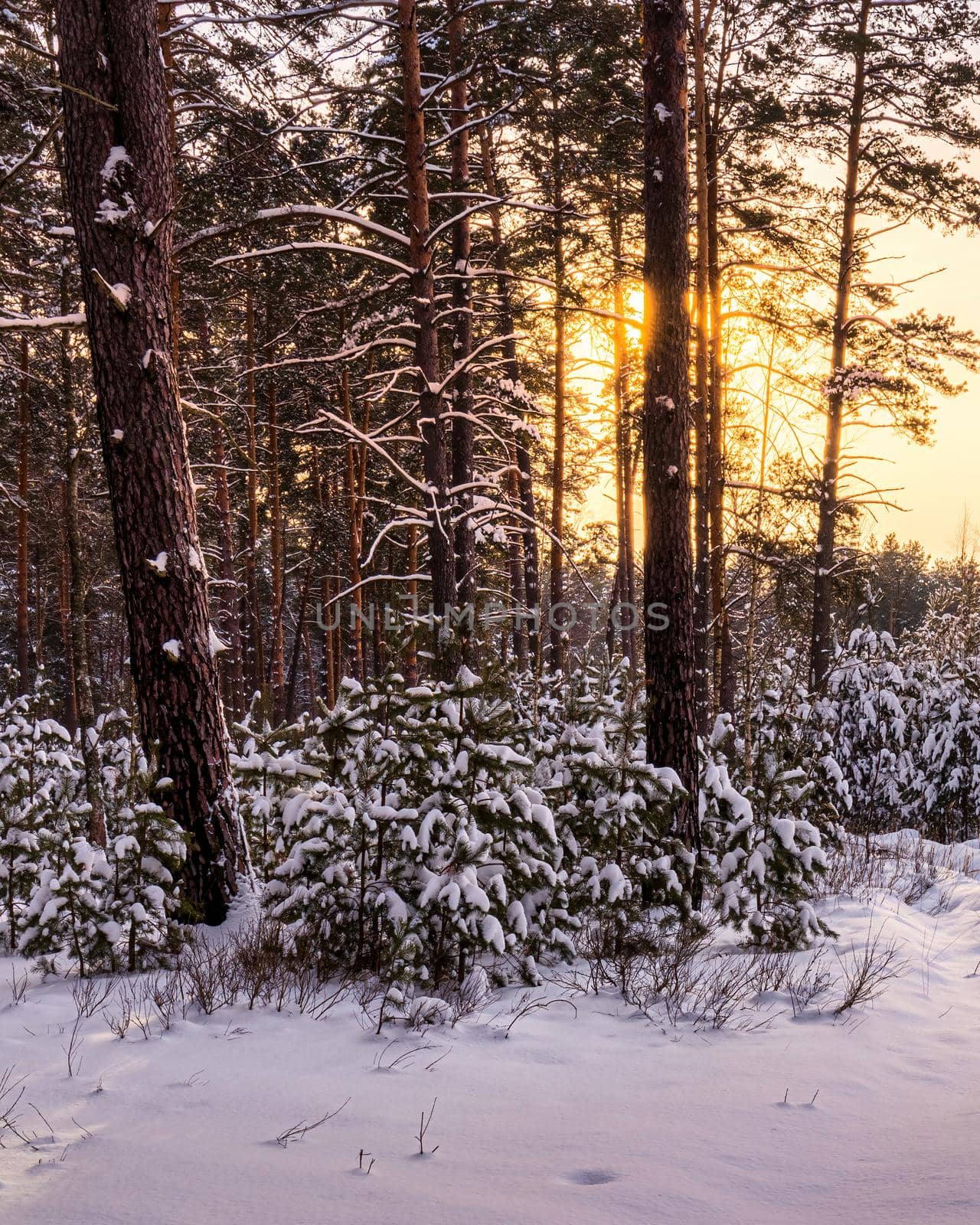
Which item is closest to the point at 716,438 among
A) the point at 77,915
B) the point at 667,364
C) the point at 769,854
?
the point at 667,364

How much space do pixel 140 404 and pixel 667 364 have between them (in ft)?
12.4

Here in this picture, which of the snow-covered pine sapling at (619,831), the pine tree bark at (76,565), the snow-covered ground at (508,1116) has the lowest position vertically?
the snow-covered ground at (508,1116)

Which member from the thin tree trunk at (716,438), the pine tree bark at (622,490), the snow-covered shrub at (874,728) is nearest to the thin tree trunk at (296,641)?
the pine tree bark at (622,490)

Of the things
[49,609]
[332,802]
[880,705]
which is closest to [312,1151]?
[332,802]

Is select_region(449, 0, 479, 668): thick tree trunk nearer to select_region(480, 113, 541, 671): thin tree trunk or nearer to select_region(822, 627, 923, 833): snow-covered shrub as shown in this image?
select_region(480, 113, 541, 671): thin tree trunk

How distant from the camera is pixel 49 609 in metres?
31.0

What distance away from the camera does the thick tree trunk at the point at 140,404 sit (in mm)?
4836

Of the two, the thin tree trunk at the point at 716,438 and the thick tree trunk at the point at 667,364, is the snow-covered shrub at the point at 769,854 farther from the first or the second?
the thin tree trunk at the point at 716,438

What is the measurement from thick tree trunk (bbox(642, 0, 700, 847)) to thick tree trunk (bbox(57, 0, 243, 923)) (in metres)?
3.19

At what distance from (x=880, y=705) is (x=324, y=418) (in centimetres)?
891

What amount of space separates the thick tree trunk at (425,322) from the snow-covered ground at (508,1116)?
5523 mm

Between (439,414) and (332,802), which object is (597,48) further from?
(332,802)

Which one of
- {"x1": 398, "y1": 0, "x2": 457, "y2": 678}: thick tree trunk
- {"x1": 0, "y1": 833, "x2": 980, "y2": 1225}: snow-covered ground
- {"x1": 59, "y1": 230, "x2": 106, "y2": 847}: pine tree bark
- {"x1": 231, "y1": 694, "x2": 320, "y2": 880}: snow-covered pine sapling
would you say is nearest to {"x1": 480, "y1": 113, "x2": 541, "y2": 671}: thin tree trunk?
{"x1": 398, "y1": 0, "x2": 457, "y2": 678}: thick tree trunk

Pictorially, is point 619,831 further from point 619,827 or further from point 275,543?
point 275,543
